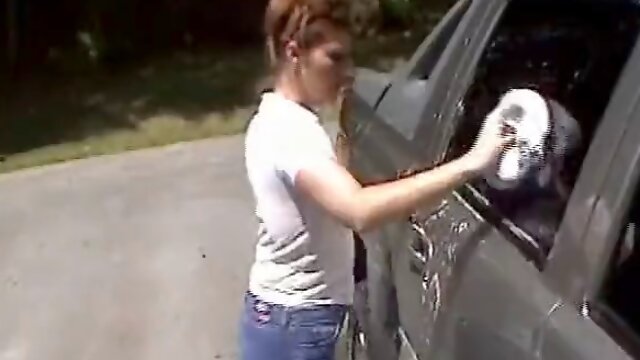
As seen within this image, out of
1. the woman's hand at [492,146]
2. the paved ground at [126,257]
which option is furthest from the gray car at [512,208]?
the paved ground at [126,257]

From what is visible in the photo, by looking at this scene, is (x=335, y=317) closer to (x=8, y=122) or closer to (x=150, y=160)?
(x=150, y=160)

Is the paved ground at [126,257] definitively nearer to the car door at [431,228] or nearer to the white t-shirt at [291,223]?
the car door at [431,228]

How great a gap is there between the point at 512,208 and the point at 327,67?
49 cm

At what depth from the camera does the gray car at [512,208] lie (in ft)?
7.02

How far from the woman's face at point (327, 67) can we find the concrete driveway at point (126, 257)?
2876 millimetres

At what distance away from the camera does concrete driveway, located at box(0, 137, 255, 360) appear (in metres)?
5.79

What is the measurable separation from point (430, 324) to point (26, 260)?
4.73m

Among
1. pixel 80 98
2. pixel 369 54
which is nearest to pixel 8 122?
pixel 80 98

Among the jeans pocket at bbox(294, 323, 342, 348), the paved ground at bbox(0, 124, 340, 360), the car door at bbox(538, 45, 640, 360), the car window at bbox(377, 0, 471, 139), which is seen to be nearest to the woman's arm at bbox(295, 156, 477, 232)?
the car door at bbox(538, 45, 640, 360)

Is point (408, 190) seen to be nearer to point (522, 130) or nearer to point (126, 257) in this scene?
point (522, 130)

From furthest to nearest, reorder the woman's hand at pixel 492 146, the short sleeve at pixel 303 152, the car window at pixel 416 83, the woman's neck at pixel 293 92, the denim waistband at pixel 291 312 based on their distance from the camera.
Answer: the car window at pixel 416 83
the denim waistband at pixel 291 312
the woman's neck at pixel 293 92
the short sleeve at pixel 303 152
the woman's hand at pixel 492 146

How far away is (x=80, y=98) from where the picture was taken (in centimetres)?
1260

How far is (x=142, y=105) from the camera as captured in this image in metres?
11.9

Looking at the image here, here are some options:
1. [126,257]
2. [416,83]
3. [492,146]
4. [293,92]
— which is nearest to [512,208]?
[492,146]
